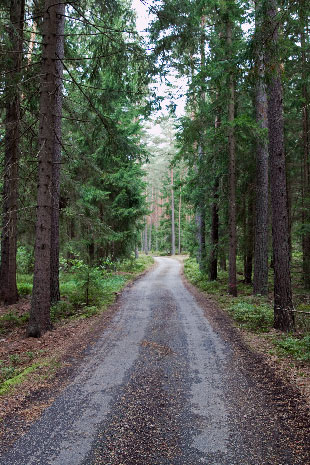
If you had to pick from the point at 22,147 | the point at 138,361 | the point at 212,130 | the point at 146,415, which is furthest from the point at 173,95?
the point at 146,415

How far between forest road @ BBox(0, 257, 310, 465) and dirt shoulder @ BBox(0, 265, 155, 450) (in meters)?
0.19

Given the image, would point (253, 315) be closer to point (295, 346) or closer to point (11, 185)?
point (295, 346)

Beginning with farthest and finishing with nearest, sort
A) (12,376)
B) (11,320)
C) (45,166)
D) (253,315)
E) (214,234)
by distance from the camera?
(214,234), (253,315), (11,320), (45,166), (12,376)

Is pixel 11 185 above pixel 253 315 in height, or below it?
above

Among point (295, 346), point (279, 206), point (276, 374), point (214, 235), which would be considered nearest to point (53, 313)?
point (276, 374)

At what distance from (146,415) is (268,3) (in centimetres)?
878

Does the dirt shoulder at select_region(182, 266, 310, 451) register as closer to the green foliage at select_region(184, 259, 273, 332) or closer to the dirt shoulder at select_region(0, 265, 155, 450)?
the green foliage at select_region(184, 259, 273, 332)

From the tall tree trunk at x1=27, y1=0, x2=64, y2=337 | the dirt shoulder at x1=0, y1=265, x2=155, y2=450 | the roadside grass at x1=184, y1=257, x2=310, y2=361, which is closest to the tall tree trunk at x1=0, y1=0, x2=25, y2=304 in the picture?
the tall tree trunk at x1=27, y1=0, x2=64, y2=337

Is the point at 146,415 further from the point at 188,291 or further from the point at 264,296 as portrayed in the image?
the point at 188,291

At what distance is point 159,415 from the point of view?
12.9 ft

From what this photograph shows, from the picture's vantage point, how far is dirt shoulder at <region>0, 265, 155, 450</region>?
154 inches

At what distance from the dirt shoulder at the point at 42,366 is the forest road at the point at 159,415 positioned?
193mm

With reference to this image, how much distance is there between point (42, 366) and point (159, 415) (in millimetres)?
2689

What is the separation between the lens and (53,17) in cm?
725
